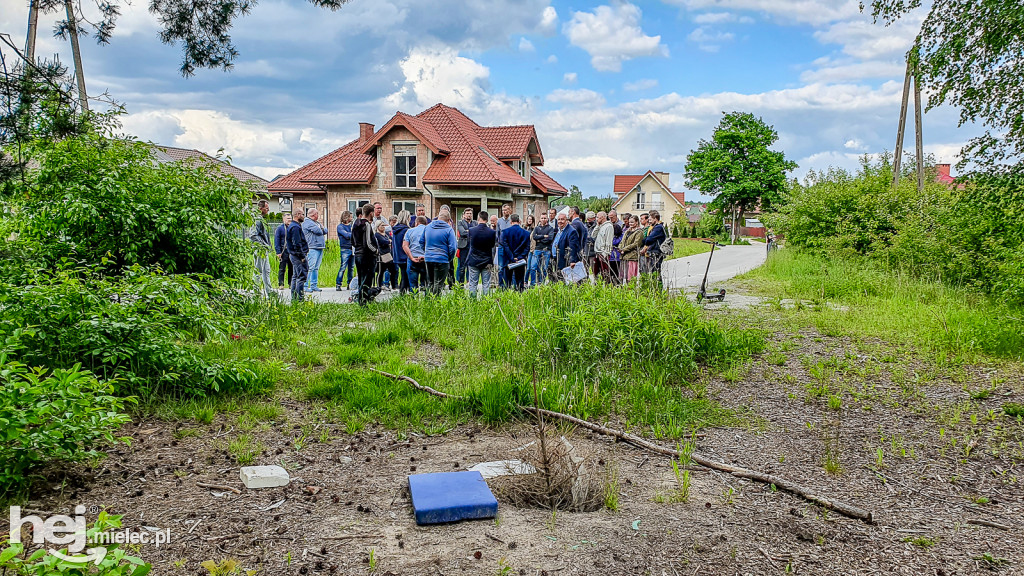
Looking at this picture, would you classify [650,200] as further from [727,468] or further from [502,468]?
[502,468]

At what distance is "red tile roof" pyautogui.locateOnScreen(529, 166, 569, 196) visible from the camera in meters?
39.1

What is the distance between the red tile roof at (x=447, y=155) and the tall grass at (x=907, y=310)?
62.4 feet

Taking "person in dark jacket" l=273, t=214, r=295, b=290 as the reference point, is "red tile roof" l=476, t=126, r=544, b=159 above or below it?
above

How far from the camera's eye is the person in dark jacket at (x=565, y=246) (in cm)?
1281

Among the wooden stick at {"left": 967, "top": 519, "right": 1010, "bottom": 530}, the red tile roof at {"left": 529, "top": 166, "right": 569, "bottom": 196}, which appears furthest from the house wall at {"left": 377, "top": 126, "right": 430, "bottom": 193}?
the wooden stick at {"left": 967, "top": 519, "right": 1010, "bottom": 530}

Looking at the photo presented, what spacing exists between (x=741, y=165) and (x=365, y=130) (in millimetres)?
38577

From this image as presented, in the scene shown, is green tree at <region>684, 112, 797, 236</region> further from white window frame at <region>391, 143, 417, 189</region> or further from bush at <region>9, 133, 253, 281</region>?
bush at <region>9, 133, 253, 281</region>

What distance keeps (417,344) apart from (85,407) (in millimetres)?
4514

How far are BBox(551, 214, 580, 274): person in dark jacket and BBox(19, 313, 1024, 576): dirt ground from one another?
731 cm

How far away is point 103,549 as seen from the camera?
8.77ft

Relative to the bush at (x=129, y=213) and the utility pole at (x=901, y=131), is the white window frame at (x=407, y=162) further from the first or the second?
the bush at (x=129, y=213)

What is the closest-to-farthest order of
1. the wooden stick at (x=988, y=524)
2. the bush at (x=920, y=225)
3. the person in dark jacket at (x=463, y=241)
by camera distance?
the wooden stick at (x=988, y=524), the bush at (x=920, y=225), the person in dark jacket at (x=463, y=241)

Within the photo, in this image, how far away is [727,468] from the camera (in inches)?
174

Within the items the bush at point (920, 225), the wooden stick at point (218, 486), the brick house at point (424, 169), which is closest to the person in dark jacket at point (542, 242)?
the bush at point (920, 225)
